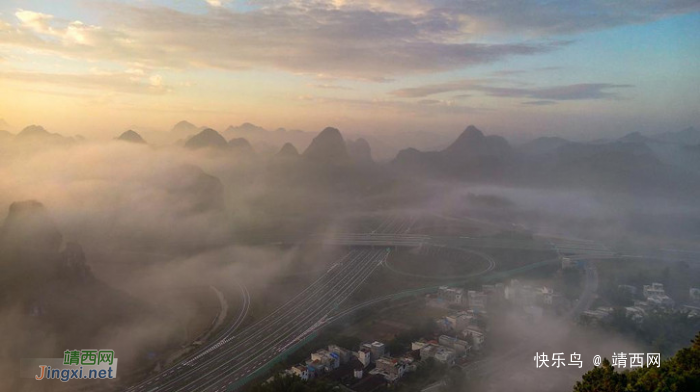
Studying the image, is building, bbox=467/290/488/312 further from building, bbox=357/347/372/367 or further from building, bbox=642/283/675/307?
building, bbox=642/283/675/307

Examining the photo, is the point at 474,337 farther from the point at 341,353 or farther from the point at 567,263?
the point at 567,263

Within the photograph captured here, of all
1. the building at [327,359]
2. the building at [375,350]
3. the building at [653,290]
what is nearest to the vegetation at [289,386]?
the building at [327,359]

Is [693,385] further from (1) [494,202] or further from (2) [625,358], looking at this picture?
(1) [494,202]

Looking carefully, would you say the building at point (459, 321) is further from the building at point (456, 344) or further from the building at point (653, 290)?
the building at point (653, 290)

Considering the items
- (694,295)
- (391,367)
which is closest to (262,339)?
(391,367)

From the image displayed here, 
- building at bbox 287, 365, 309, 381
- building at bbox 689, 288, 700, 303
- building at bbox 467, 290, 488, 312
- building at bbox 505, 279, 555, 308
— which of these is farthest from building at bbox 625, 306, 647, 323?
building at bbox 287, 365, 309, 381

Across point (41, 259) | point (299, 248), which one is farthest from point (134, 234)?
point (41, 259)
